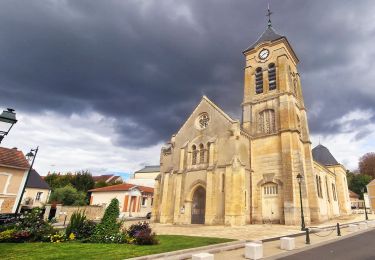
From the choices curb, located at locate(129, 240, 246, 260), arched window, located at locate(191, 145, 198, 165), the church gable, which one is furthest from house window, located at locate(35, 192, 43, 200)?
curb, located at locate(129, 240, 246, 260)

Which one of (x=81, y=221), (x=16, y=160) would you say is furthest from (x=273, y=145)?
(x=16, y=160)

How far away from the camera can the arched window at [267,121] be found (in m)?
28.4

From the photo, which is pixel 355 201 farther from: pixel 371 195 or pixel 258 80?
pixel 258 80

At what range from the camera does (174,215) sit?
25344 millimetres

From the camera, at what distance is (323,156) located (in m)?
42.0

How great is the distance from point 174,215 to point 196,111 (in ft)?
39.4

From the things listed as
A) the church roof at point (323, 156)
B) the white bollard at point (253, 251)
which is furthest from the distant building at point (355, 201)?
the white bollard at point (253, 251)

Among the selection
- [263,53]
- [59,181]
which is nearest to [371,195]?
[263,53]

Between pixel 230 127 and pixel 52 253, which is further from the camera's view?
pixel 230 127

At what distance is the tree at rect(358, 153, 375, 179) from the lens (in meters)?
67.2

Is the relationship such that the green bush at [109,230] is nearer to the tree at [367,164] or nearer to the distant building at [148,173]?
the distant building at [148,173]

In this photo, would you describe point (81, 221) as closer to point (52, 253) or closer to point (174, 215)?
point (52, 253)

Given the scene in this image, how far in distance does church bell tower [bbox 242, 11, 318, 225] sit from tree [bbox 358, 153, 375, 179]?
51.1 m

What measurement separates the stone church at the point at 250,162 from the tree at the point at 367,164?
1819 inches
